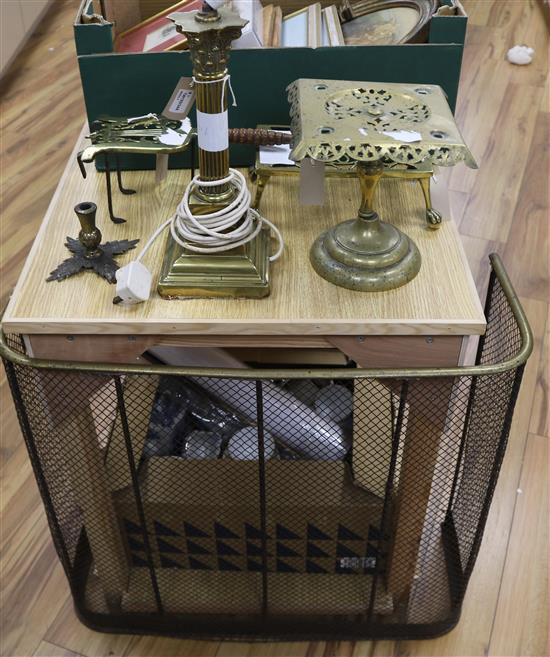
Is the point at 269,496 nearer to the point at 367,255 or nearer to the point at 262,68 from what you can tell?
the point at 367,255

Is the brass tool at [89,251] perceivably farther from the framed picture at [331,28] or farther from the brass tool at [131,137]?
the framed picture at [331,28]

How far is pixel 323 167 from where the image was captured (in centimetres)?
98

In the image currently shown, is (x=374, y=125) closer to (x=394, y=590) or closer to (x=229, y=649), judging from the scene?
(x=394, y=590)

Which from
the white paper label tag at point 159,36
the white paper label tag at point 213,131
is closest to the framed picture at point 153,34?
the white paper label tag at point 159,36

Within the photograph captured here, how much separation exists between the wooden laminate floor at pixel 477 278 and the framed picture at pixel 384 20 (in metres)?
0.86

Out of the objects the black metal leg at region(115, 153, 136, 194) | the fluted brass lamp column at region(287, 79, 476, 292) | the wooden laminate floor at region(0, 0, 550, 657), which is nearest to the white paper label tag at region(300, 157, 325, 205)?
the fluted brass lamp column at region(287, 79, 476, 292)

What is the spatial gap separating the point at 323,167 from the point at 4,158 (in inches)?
70.1

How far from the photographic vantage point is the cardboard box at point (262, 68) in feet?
3.49

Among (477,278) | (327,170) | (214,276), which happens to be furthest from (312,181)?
(477,278)

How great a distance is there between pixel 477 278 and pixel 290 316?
3.92 feet

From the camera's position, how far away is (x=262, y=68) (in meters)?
1.08

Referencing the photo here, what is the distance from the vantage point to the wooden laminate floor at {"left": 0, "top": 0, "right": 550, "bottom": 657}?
49.8 inches

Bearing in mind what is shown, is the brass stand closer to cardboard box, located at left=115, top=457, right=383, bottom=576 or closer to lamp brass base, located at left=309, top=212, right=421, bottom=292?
lamp brass base, located at left=309, top=212, right=421, bottom=292

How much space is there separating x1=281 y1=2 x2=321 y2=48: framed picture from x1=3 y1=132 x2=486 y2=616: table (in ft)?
1.16
